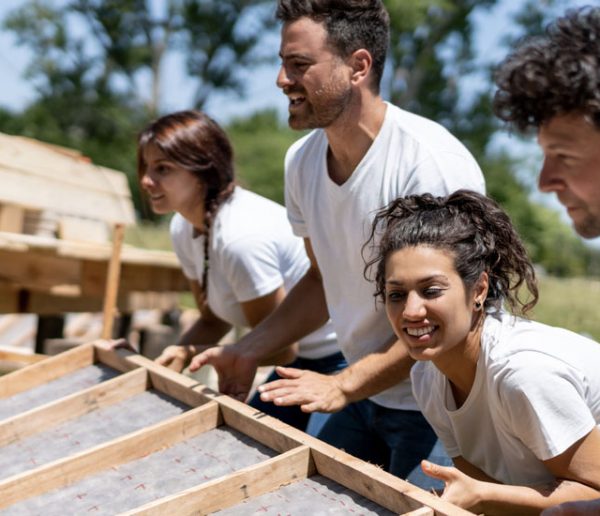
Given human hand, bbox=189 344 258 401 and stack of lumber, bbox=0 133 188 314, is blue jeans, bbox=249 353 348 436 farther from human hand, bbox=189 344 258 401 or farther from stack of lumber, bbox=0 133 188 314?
stack of lumber, bbox=0 133 188 314

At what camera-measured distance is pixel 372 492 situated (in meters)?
2.25

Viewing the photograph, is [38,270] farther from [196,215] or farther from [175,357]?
[175,357]

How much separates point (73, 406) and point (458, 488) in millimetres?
1491

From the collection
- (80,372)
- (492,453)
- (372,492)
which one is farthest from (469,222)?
(80,372)

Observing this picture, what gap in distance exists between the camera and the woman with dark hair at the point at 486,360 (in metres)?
2.20

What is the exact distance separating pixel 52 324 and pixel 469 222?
6224 millimetres

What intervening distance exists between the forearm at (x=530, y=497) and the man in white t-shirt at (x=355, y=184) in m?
0.77

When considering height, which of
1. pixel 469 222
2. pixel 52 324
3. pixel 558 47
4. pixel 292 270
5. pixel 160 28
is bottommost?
pixel 52 324

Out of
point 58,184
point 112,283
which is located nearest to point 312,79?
point 112,283

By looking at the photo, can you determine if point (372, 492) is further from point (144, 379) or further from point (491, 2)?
point (491, 2)

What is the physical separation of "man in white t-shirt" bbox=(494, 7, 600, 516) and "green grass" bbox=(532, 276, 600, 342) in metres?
5.40

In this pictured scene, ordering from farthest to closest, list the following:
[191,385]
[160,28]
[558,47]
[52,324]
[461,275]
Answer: [160,28] → [52,324] → [191,385] → [461,275] → [558,47]

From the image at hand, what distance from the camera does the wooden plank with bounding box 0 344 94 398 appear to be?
3373 mm

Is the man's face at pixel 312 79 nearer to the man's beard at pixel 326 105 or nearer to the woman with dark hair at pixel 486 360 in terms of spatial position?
the man's beard at pixel 326 105
